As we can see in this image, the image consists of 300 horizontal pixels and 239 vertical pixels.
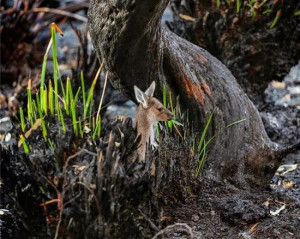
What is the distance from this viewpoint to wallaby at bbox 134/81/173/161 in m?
2.62

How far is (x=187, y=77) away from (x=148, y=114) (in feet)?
1.65

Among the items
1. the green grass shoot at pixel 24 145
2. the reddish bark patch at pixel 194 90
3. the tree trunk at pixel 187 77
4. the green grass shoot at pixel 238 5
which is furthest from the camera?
the green grass shoot at pixel 238 5

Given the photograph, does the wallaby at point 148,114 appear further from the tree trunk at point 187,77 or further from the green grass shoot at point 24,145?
the green grass shoot at point 24,145

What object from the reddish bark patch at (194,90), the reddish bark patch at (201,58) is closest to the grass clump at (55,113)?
the reddish bark patch at (194,90)

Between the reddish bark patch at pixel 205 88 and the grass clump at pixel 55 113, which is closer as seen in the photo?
the grass clump at pixel 55 113

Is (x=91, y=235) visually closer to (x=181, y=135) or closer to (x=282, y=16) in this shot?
(x=181, y=135)

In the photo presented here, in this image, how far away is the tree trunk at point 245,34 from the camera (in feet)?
13.8

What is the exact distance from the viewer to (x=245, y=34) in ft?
14.0

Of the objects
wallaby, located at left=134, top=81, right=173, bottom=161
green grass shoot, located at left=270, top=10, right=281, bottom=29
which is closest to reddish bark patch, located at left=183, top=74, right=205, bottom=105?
wallaby, located at left=134, top=81, right=173, bottom=161

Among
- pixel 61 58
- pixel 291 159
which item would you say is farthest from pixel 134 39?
pixel 61 58

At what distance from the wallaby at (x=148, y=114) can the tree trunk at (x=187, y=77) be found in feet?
0.71

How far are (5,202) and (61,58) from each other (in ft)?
10.8

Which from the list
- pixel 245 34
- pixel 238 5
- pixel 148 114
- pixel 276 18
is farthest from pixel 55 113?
pixel 276 18

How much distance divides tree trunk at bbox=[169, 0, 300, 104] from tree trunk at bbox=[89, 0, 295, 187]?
0.84m
